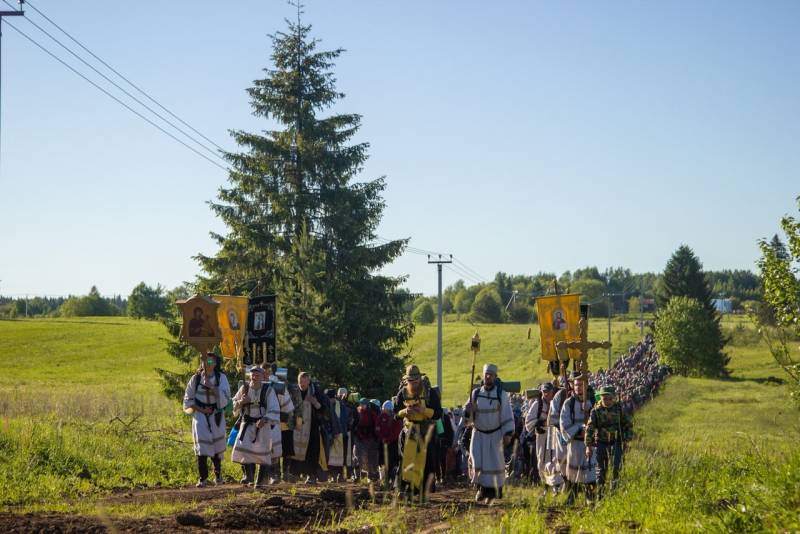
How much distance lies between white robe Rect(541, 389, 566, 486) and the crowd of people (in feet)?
0.07

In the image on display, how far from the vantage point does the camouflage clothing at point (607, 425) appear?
13516mm

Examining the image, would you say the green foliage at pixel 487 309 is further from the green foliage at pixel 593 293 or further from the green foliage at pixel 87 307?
the green foliage at pixel 87 307

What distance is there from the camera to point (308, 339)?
2998 centimetres

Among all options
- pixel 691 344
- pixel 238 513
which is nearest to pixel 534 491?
pixel 238 513

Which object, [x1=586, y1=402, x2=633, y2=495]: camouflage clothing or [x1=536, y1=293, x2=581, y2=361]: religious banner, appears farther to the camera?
[x1=536, y1=293, x2=581, y2=361]: religious banner

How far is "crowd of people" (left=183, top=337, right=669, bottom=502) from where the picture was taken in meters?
13.7

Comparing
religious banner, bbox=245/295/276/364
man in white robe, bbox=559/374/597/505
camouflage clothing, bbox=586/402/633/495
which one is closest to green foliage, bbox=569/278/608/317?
religious banner, bbox=245/295/276/364

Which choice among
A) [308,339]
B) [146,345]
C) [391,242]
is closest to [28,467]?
[308,339]

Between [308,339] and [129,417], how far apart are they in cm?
544

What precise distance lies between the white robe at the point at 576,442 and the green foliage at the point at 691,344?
65.5 metres

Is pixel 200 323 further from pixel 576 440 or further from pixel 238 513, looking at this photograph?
pixel 576 440

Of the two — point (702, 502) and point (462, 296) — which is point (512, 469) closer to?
point (702, 502)

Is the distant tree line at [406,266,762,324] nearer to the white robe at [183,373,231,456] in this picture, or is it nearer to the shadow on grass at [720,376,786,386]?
the shadow on grass at [720,376,786,386]

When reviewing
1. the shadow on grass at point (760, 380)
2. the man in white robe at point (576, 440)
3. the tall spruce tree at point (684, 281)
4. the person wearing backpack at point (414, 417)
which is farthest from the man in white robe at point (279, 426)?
the tall spruce tree at point (684, 281)
